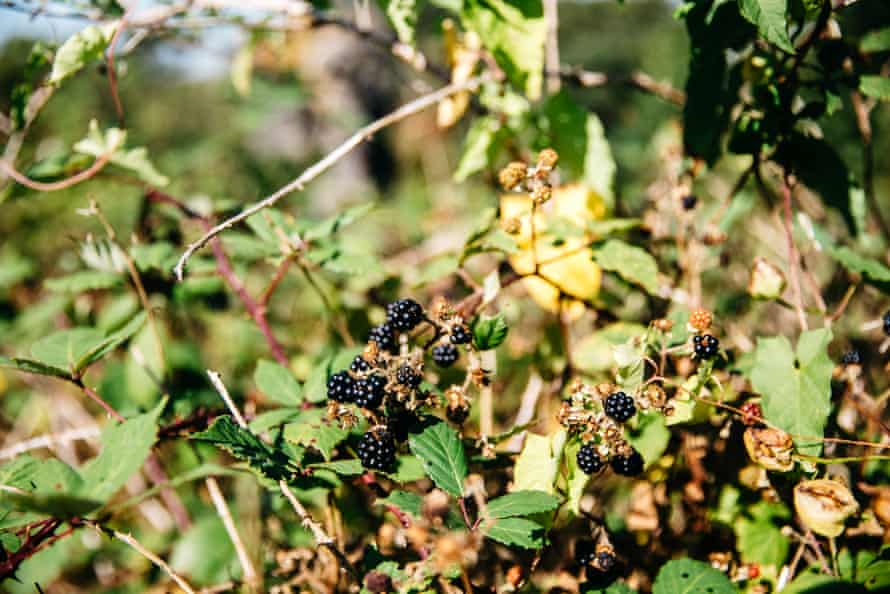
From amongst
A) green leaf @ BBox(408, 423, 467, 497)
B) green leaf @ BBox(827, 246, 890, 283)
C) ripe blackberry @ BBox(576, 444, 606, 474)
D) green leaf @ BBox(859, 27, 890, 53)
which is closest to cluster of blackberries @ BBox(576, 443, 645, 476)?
ripe blackberry @ BBox(576, 444, 606, 474)

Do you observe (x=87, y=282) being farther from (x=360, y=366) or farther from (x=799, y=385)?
(x=799, y=385)

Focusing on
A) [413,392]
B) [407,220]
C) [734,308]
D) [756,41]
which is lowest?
[407,220]

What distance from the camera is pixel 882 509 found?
824 millimetres

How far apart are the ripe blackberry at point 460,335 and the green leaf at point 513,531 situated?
23cm

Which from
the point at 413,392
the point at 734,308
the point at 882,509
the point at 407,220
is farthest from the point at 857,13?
the point at 407,220

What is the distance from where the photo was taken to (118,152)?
115cm

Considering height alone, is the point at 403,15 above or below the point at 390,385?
above

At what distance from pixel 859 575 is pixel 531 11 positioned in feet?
3.33

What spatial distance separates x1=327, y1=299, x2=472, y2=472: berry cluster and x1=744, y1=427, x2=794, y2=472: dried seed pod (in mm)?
385

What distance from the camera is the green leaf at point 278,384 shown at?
0.87 metres

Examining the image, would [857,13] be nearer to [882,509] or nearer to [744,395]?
[744,395]

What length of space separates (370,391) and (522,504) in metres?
0.23

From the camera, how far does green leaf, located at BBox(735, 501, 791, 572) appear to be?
0.86 metres

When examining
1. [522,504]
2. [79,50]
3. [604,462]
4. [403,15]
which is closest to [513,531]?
[522,504]
